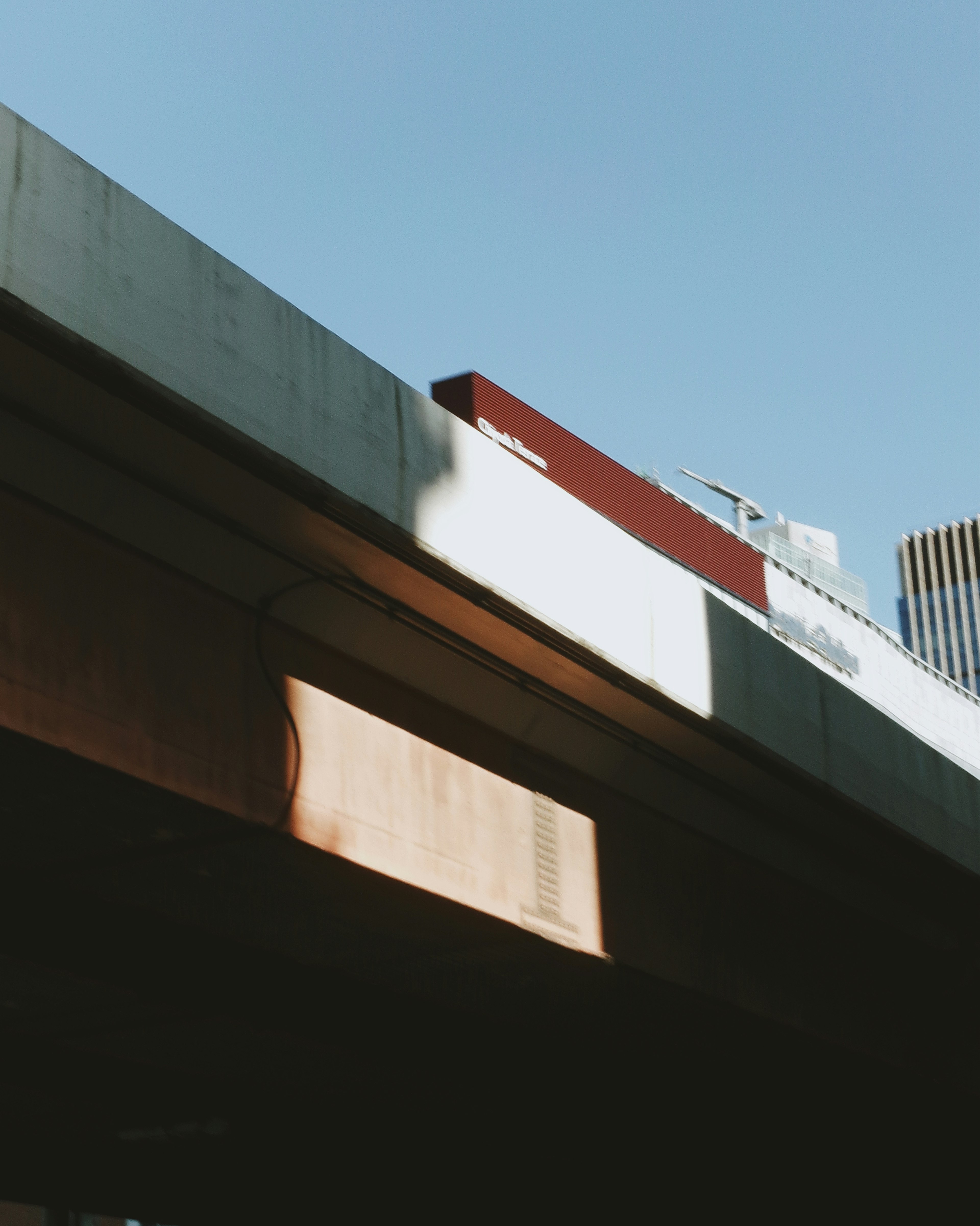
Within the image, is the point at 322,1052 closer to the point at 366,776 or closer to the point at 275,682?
the point at 366,776

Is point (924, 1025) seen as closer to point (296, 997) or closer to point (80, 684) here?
point (296, 997)

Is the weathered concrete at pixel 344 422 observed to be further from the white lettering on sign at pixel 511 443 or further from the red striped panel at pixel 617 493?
the white lettering on sign at pixel 511 443

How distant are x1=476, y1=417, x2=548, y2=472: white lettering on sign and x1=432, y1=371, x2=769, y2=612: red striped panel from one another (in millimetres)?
196

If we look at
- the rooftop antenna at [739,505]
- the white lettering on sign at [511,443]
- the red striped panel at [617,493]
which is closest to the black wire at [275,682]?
the red striped panel at [617,493]

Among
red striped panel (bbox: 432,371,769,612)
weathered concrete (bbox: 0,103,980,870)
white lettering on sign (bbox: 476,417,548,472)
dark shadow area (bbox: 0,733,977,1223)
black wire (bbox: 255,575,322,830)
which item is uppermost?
red striped panel (bbox: 432,371,769,612)

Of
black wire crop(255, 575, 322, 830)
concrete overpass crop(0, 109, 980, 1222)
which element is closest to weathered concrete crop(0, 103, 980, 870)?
concrete overpass crop(0, 109, 980, 1222)

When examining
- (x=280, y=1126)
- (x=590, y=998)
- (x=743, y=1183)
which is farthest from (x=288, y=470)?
(x=743, y=1183)

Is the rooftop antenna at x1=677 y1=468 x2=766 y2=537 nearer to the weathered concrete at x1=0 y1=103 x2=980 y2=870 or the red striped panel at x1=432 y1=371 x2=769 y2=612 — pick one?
the red striped panel at x1=432 y1=371 x2=769 y2=612

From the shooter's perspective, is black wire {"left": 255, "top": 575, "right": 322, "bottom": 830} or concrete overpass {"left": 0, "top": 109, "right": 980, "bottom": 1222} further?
black wire {"left": 255, "top": 575, "right": 322, "bottom": 830}

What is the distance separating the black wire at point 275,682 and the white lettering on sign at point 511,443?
3036 inches

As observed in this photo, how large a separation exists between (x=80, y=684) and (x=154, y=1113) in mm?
9785

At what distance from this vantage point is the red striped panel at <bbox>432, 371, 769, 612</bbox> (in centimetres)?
9019

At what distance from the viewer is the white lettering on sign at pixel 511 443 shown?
291 ft

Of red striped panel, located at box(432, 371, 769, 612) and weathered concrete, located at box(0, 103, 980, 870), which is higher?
red striped panel, located at box(432, 371, 769, 612)
